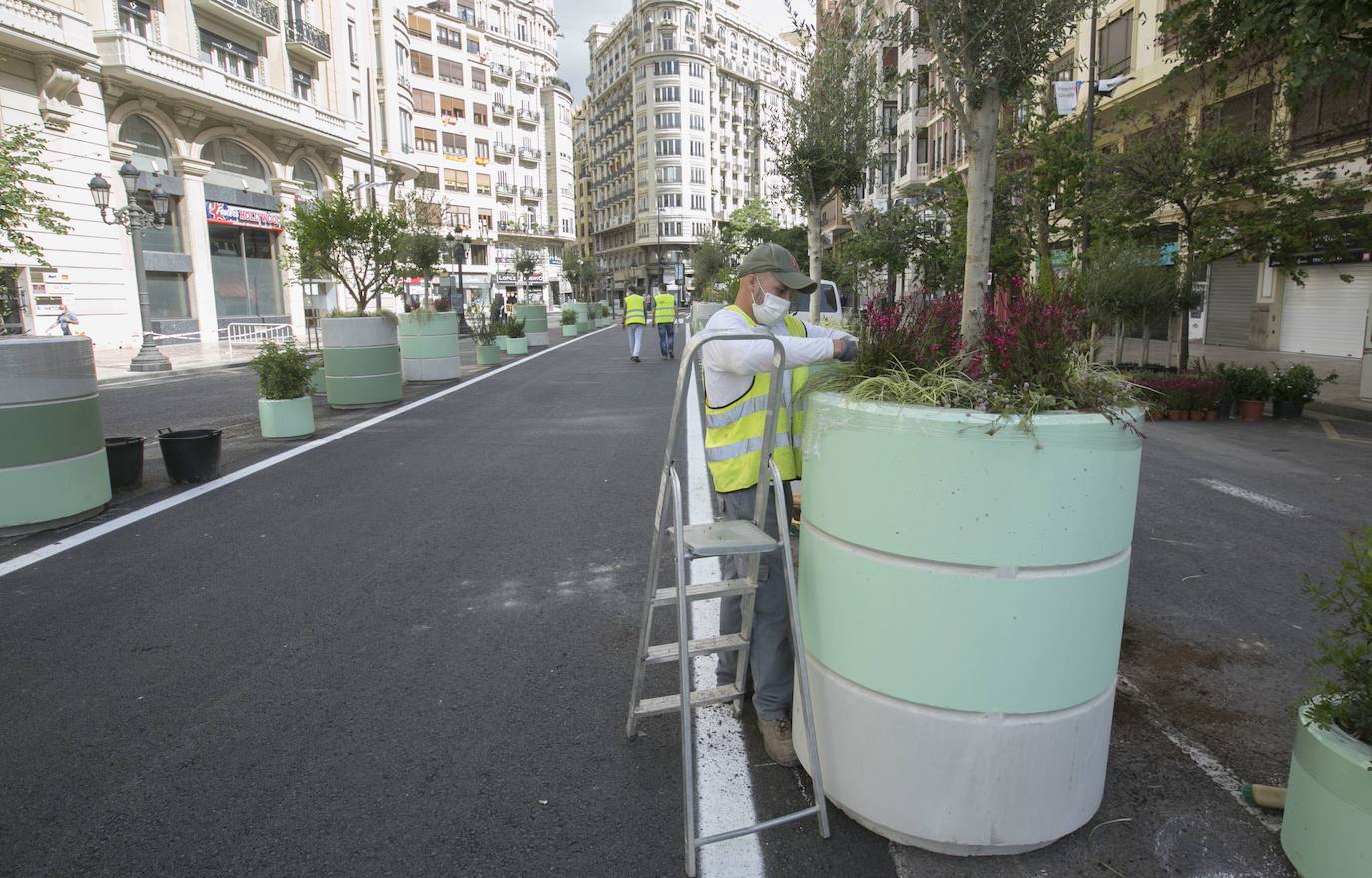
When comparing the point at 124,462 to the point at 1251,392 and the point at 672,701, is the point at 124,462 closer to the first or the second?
the point at 672,701

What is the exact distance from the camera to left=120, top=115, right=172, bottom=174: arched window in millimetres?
29844

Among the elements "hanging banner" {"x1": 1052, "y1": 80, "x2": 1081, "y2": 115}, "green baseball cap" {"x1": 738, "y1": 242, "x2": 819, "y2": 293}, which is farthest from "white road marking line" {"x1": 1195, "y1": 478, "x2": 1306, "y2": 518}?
"hanging banner" {"x1": 1052, "y1": 80, "x2": 1081, "y2": 115}

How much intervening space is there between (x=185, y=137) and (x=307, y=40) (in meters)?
10.4

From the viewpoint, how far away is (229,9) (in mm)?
33750

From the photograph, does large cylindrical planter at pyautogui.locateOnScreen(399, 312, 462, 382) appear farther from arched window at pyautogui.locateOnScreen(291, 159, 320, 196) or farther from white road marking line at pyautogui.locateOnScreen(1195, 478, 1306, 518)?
arched window at pyautogui.locateOnScreen(291, 159, 320, 196)

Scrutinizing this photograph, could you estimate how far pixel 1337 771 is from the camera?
7.37 ft

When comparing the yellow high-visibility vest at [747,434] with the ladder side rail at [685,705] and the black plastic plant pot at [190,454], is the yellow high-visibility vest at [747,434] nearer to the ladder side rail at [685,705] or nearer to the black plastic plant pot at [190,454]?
the ladder side rail at [685,705]

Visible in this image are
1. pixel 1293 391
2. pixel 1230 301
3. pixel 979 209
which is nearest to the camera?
pixel 979 209

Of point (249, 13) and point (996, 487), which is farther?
point (249, 13)

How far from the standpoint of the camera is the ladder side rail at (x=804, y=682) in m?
2.66

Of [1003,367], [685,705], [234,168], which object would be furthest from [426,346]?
[234,168]

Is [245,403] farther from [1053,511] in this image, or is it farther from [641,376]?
[1053,511]

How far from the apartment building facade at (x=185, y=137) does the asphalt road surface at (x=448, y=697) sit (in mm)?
17521

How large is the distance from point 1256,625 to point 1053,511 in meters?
2.94
